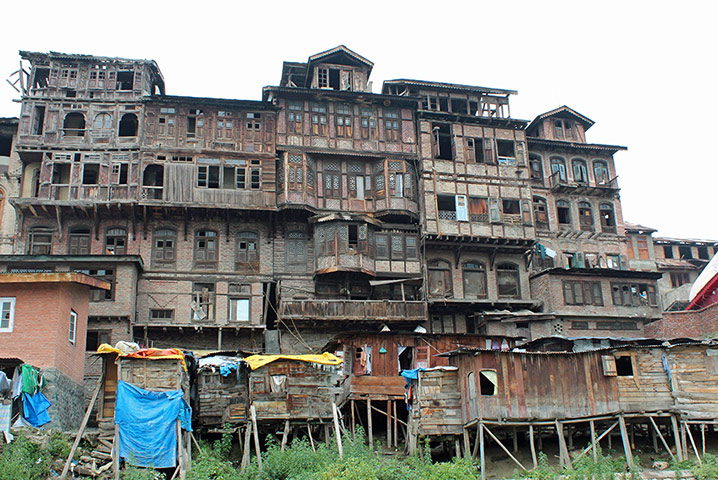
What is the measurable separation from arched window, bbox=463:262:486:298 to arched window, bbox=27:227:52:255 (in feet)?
75.5

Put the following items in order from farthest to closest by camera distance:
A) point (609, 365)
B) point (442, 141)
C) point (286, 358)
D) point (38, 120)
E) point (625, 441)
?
point (442, 141) → point (38, 120) → point (609, 365) → point (286, 358) → point (625, 441)

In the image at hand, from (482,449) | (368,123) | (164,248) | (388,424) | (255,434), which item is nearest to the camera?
(255,434)

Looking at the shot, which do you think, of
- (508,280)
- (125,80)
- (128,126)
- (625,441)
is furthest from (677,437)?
(125,80)

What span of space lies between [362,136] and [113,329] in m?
17.8

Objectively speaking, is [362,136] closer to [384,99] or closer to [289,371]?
[384,99]

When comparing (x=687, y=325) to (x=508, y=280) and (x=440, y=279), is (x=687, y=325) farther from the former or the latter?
A: (x=440, y=279)

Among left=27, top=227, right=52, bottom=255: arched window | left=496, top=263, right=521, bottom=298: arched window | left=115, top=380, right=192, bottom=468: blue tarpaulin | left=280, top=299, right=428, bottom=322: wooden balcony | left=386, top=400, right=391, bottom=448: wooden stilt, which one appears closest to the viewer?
left=115, top=380, right=192, bottom=468: blue tarpaulin

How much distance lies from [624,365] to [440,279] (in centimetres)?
1433

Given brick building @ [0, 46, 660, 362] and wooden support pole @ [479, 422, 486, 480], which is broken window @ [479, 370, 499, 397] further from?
brick building @ [0, 46, 660, 362]

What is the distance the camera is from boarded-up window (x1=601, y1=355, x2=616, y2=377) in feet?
95.0

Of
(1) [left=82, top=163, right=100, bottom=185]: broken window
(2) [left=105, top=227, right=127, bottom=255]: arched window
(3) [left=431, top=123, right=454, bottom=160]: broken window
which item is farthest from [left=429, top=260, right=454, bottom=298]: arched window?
(1) [left=82, top=163, right=100, bottom=185]: broken window

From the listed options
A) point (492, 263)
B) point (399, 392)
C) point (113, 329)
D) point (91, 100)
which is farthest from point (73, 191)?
point (492, 263)

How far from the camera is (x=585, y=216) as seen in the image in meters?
47.2

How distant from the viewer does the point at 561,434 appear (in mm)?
27453
